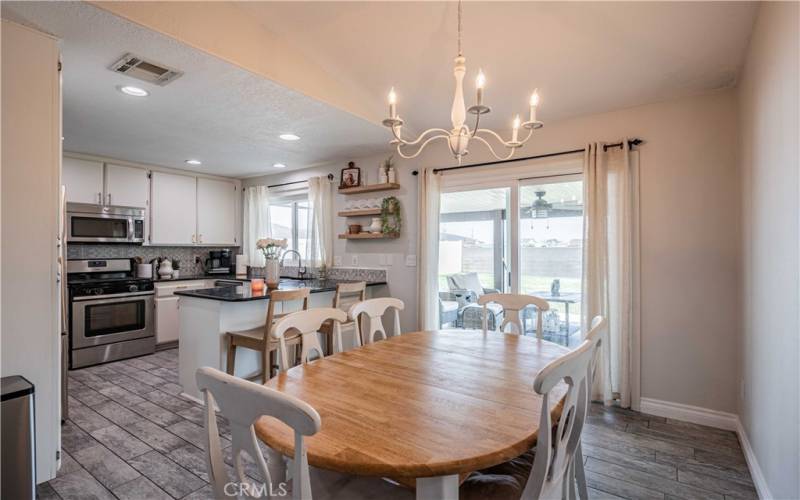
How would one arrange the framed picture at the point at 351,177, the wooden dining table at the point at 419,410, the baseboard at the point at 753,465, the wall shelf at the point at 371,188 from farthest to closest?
the framed picture at the point at 351,177, the wall shelf at the point at 371,188, the baseboard at the point at 753,465, the wooden dining table at the point at 419,410

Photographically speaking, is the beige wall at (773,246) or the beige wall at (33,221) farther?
the beige wall at (33,221)

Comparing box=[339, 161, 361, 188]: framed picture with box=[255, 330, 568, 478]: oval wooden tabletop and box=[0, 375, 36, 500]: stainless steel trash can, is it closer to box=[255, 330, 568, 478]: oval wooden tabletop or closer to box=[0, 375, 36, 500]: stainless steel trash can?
box=[255, 330, 568, 478]: oval wooden tabletop

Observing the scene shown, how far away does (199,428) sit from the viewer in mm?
2637

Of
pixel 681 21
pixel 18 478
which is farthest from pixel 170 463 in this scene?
pixel 681 21

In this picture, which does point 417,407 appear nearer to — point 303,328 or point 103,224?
point 303,328

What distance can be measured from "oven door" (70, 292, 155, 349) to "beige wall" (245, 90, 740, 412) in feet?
16.5

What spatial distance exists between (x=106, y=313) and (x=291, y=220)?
2.31m

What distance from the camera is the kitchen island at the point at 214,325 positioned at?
9.62 ft

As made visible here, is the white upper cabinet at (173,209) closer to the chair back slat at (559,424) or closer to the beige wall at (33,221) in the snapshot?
the beige wall at (33,221)

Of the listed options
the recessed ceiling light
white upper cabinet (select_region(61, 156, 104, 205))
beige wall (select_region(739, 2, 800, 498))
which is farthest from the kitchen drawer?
beige wall (select_region(739, 2, 800, 498))

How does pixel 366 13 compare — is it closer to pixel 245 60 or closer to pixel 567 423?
pixel 245 60

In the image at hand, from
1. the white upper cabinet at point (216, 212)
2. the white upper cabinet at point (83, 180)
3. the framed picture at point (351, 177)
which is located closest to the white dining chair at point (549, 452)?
the framed picture at point (351, 177)

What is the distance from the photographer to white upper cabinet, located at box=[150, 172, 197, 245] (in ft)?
Answer: 16.0

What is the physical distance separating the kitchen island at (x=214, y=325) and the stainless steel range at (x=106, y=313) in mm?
1557
